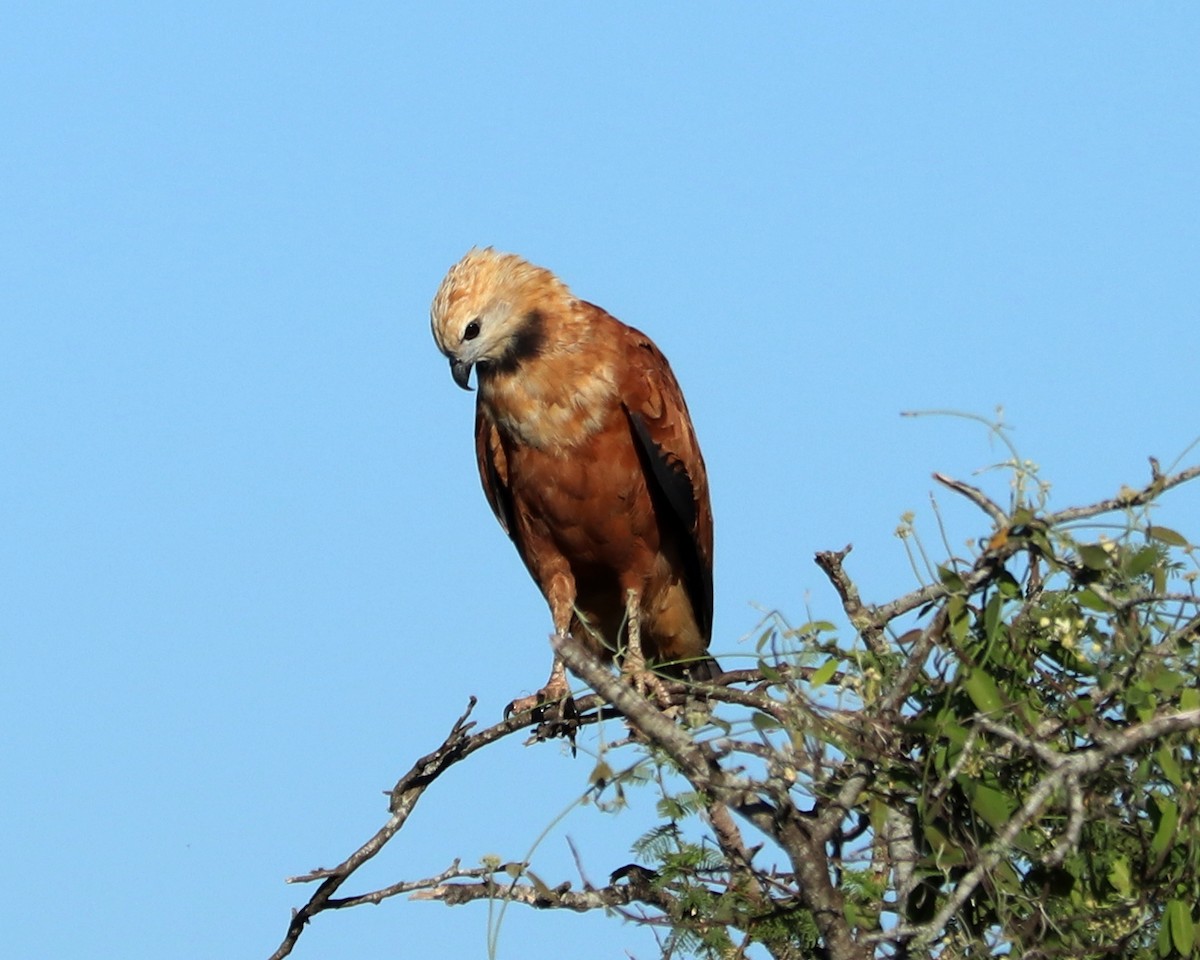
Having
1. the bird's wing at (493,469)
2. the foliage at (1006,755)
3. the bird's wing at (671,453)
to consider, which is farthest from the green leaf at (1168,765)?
the bird's wing at (493,469)

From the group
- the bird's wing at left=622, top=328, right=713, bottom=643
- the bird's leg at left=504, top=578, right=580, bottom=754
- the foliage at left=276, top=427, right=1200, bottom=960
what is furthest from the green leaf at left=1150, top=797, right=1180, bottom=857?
the bird's wing at left=622, top=328, right=713, bottom=643

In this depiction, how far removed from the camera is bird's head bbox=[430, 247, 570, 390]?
21.8 ft

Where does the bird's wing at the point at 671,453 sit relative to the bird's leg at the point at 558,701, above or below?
above

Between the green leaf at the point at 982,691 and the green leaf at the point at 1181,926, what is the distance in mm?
517

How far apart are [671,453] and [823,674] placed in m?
3.49

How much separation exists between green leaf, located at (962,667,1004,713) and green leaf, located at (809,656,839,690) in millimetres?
255

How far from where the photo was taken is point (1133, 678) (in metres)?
3.25

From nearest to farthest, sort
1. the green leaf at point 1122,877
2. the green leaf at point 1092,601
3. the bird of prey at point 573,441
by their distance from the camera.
A: the green leaf at point 1092,601, the green leaf at point 1122,877, the bird of prey at point 573,441

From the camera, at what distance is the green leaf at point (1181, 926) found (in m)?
3.22

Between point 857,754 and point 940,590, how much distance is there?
39cm

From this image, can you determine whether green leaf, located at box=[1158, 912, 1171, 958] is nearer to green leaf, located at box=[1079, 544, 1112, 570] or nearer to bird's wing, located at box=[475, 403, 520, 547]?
green leaf, located at box=[1079, 544, 1112, 570]

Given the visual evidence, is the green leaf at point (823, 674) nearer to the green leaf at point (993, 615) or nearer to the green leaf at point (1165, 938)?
the green leaf at point (993, 615)

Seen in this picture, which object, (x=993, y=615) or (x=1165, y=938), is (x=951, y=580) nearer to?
(x=993, y=615)

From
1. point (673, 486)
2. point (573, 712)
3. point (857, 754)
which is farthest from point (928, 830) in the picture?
point (673, 486)
